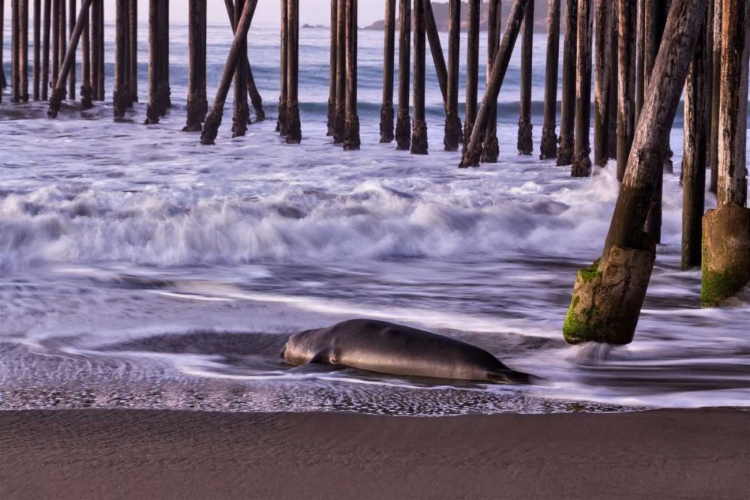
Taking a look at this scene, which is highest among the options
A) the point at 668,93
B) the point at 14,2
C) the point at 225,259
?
the point at 14,2

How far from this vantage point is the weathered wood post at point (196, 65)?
13.0 meters

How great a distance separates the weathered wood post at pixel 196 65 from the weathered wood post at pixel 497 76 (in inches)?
179

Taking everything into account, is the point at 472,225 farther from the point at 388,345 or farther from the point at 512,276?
the point at 388,345

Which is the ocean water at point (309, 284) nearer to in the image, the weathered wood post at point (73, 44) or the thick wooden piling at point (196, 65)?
the thick wooden piling at point (196, 65)

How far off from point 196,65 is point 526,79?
4.39 m

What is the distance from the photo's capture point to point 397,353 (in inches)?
121

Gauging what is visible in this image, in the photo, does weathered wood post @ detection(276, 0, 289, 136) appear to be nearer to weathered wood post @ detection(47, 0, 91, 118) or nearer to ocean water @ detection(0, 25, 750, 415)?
ocean water @ detection(0, 25, 750, 415)

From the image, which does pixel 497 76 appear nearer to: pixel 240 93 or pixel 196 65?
pixel 240 93

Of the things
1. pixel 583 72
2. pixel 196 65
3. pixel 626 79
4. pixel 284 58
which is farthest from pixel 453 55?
pixel 626 79

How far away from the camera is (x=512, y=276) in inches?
208

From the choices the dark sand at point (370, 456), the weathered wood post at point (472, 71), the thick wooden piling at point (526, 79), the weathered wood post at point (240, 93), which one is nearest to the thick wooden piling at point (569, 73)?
the weathered wood post at point (472, 71)

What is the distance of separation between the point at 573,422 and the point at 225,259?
3.48m

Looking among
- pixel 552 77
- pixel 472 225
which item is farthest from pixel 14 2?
pixel 472 225

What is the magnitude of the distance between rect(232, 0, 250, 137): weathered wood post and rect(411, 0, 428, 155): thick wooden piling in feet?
7.77
